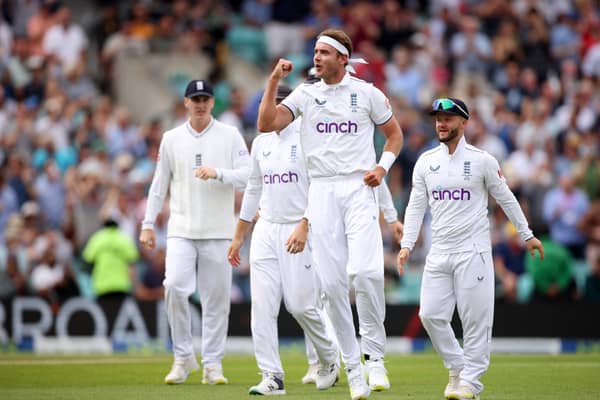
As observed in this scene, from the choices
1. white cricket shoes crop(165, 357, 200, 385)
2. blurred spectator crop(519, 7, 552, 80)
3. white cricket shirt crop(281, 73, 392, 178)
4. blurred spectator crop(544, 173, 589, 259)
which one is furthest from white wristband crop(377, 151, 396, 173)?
blurred spectator crop(519, 7, 552, 80)

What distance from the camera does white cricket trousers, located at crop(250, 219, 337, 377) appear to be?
12.2m

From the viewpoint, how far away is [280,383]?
1216cm

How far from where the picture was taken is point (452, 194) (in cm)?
1164

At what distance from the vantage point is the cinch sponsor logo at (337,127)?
11516 mm

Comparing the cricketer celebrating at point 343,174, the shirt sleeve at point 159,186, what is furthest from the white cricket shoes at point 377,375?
the shirt sleeve at point 159,186

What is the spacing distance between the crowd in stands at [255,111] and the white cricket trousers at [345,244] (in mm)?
9108

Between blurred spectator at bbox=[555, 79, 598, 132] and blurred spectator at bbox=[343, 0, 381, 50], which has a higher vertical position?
blurred spectator at bbox=[343, 0, 381, 50]

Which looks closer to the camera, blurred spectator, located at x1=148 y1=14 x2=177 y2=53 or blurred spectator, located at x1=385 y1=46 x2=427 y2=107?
blurred spectator, located at x1=385 y1=46 x2=427 y2=107

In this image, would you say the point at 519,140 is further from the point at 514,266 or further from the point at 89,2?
the point at 89,2

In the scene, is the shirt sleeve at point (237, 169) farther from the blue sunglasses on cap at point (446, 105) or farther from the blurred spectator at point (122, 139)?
the blurred spectator at point (122, 139)

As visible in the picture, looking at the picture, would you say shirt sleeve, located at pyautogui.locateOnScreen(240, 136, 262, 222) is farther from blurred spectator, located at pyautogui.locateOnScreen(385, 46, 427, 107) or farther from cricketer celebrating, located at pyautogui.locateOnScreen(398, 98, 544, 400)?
blurred spectator, located at pyautogui.locateOnScreen(385, 46, 427, 107)

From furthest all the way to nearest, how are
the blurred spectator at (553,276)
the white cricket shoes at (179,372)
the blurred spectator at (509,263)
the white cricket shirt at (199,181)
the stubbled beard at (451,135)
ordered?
the blurred spectator at (509,263)
the blurred spectator at (553,276)
the white cricket shirt at (199,181)
the white cricket shoes at (179,372)
the stubbled beard at (451,135)

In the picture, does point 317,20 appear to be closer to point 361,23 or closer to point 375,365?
point 361,23

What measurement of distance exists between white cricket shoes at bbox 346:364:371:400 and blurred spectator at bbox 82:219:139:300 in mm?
9390
